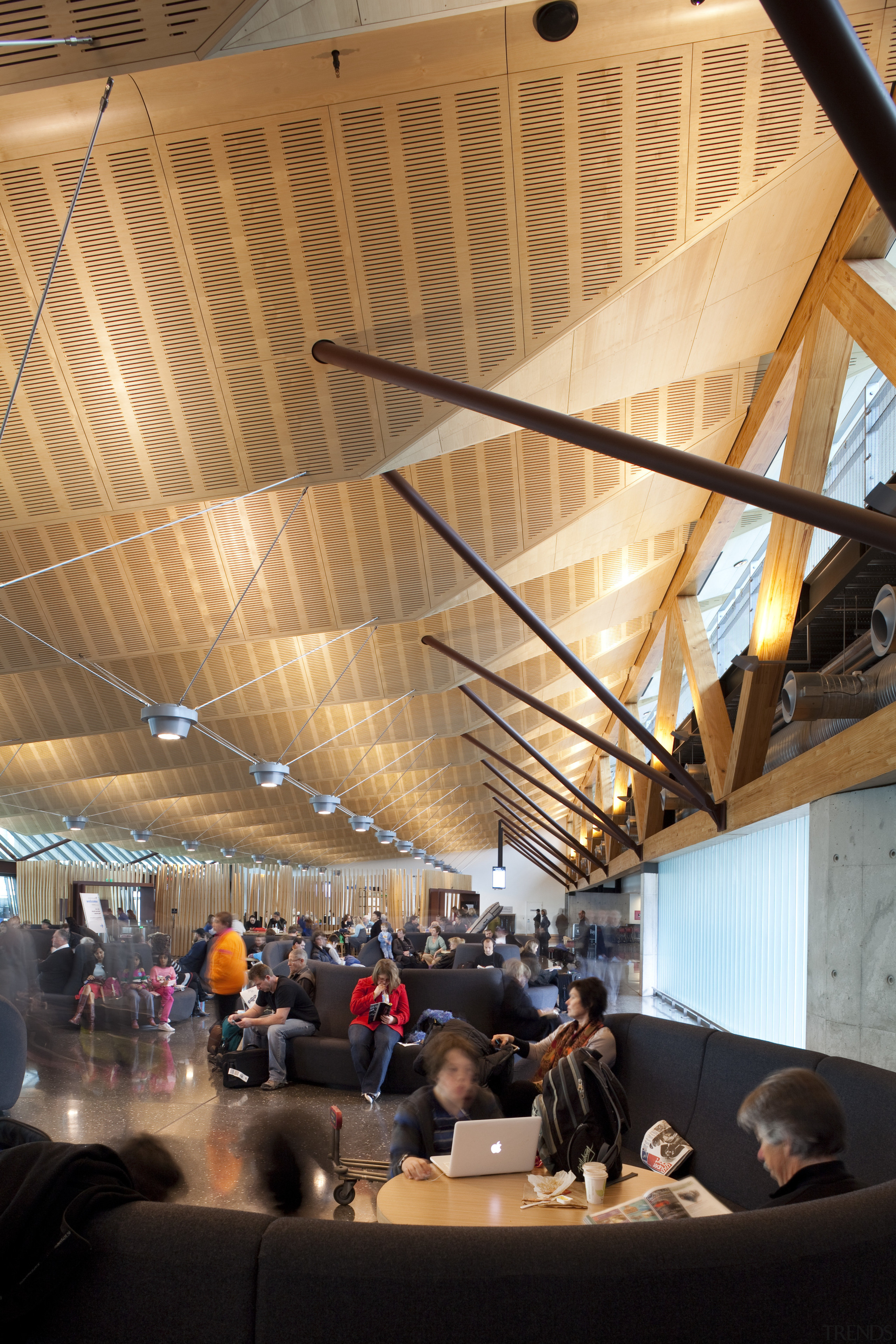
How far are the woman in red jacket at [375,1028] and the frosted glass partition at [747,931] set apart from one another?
3.83m

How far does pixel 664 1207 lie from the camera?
3426mm

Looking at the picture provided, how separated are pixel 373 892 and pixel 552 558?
33547 millimetres

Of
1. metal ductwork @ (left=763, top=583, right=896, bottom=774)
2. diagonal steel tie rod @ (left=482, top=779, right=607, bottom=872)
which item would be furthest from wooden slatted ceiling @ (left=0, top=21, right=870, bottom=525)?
diagonal steel tie rod @ (left=482, top=779, right=607, bottom=872)

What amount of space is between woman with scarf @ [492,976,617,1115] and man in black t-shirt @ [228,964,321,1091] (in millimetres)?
3889

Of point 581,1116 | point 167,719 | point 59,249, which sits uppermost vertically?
point 59,249

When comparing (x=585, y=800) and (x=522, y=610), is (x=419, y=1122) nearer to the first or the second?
(x=522, y=610)

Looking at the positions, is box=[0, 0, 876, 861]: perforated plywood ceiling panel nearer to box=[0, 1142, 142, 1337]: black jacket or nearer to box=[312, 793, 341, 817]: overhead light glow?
box=[0, 1142, 142, 1337]: black jacket

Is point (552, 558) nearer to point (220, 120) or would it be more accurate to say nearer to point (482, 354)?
point (482, 354)

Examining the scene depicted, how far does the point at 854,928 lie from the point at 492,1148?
145 inches

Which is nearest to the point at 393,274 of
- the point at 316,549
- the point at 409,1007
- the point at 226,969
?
the point at 316,549

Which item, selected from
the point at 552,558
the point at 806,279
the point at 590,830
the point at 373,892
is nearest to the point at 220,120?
the point at 806,279

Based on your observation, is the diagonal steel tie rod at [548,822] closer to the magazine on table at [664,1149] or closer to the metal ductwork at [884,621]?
the metal ductwork at [884,621]

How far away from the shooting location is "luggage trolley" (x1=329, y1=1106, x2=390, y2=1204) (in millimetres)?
5934

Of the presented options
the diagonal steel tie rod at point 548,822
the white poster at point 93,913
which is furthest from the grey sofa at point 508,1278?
the diagonal steel tie rod at point 548,822
